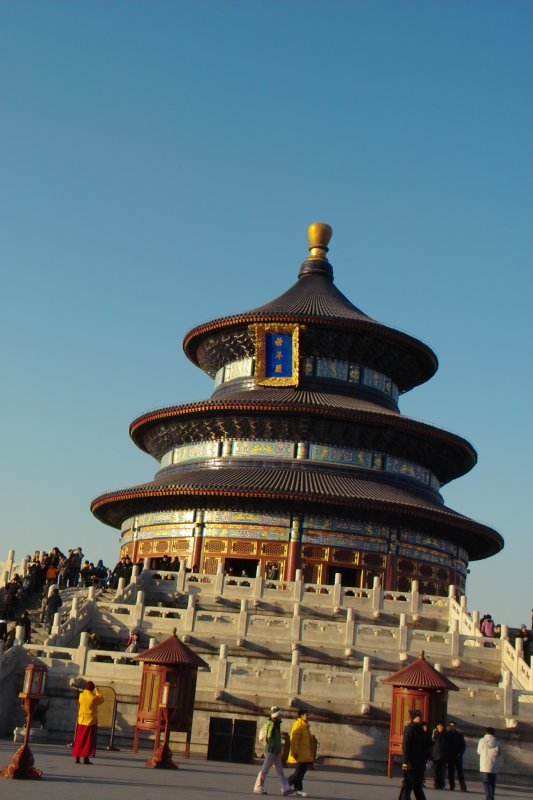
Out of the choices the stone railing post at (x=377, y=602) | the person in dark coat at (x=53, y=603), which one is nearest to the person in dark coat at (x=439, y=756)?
the stone railing post at (x=377, y=602)

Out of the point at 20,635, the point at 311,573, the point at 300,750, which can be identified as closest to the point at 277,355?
the point at 311,573

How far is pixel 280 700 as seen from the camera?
22281 mm

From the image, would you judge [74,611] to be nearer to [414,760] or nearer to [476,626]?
[476,626]

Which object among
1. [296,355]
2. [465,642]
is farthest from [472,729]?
[296,355]

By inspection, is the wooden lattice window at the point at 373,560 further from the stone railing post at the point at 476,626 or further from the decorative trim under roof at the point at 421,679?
the decorative trim under roof at the point at 421,679

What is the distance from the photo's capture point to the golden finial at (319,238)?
172 ft

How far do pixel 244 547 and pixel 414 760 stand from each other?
84.9 ft

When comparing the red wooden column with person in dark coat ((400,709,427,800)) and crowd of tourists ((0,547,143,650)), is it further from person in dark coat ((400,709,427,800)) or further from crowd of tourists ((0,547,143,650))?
person in dark coat ((400,709,427,800))

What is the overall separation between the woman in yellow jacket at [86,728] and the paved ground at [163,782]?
251 mm

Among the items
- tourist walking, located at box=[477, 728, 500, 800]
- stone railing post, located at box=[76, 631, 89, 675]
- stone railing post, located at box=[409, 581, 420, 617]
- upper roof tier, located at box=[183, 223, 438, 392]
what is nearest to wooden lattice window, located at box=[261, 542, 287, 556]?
upper roof tier, located at box=[183, 223, 438, 392]

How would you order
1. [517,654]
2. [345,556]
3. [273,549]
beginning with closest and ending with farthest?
[517,654]
[345,556]
[273,549]

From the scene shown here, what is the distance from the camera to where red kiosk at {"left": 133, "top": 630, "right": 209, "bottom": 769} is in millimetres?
19594

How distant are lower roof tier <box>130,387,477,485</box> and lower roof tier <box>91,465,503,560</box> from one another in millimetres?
1441

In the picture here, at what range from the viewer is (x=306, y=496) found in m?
39.3
